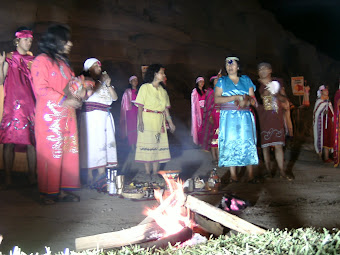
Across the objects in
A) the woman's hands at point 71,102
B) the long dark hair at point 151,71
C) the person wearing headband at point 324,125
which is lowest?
the person wearing headband at point 324,125

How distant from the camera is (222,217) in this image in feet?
8.82

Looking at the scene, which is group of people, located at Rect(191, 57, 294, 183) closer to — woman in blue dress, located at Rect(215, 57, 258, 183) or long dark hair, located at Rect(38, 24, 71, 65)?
woman in blue dress, located at Rect(215, 57, 258, 183)

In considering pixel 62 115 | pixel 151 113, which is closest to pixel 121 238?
pixel 62 115

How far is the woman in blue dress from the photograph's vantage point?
17.1 ft

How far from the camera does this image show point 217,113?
7.39m

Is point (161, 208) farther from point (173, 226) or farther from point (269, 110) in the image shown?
point (269, 110)

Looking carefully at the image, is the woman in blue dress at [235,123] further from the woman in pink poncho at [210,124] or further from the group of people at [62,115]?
the woman in pink poncho at [210,124]

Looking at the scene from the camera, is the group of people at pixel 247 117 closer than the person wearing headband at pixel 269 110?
Yes

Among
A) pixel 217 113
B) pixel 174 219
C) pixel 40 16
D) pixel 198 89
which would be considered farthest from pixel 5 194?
pixel 40 16

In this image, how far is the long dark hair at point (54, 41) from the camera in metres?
4.30

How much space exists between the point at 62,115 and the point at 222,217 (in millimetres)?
2573

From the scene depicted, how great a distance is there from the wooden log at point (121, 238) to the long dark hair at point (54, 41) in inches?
101

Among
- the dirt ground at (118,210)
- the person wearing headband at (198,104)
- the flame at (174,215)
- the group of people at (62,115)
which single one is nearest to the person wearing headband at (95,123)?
the group of people at (62,115)

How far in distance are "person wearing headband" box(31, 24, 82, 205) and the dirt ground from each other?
1.12ft
